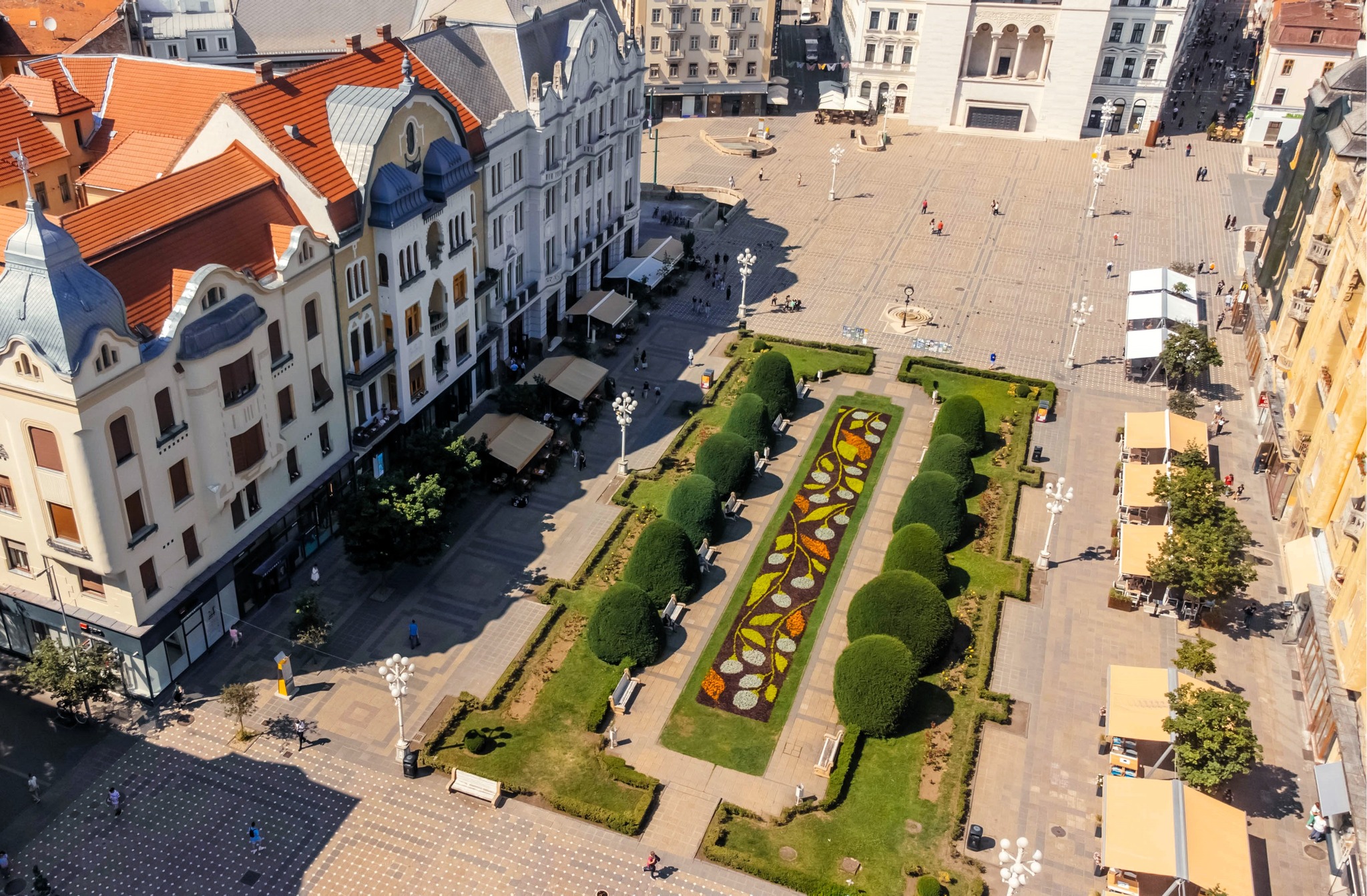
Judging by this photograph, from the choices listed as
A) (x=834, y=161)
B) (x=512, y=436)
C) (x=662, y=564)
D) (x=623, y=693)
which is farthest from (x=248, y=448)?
(x=834, y=161)

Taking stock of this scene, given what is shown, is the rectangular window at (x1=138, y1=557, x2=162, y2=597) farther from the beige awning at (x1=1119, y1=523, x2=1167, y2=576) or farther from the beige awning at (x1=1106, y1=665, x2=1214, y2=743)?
the beige awning at (x1=1119, y1=523, x2=1167, y2=576)

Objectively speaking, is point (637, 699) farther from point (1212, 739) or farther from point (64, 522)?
point (64, 522)

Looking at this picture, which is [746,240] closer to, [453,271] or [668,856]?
[453,271]

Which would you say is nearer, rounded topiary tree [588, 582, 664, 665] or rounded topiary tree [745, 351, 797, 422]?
rounded topiary tree [588, 582, 664, 665]

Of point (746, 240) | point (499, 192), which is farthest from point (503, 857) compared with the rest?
point (746, 240)

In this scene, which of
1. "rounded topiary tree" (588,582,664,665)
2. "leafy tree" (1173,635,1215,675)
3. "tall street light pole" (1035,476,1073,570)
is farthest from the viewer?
"tall street light pole" (1035,476,1073,570)

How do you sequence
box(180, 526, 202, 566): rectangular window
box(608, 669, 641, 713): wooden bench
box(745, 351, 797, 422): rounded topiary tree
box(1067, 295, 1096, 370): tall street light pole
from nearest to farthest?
box(180, 526, 202, 566): rectangular window → box(608, 669, 641, 713): wooden bench → box(745, 351, 797, 422): rounded topiary tree → box(1067, 295, 1096, 370): tall street light pole

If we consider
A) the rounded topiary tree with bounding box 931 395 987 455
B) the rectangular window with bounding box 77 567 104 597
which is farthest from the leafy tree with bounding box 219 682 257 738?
the rounded topiary tree with bounding box 931 395 987 455
